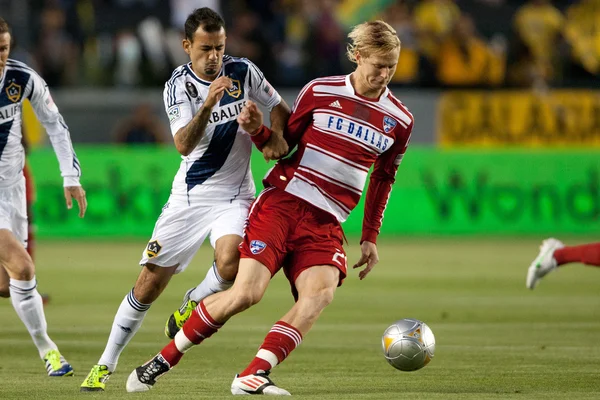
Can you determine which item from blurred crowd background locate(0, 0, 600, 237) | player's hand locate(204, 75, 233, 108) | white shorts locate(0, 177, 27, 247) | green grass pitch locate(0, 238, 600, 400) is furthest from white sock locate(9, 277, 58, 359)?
blurred crowd background locate(0, 0, 600, 237)

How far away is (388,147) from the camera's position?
23.1 feet

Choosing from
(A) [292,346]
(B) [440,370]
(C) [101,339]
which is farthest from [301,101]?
(C) [101,339]

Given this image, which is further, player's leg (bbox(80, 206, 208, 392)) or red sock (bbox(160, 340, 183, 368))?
player's leg (bbox(80, 206, 208, 392))

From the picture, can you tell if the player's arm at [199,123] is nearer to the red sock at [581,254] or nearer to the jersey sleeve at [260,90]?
the jersey sleeve at [260,90]

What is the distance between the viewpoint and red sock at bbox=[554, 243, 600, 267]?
920 centimetres

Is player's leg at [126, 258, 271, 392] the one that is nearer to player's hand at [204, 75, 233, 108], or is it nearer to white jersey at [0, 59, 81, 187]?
player's hand at [204, 75, 233, 108]

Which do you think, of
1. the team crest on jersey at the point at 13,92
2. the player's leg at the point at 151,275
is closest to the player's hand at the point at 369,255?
the player's leg at the point at 151,275

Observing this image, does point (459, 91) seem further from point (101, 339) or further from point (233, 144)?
point (233, 144)

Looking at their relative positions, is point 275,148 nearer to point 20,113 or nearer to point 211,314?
point 211,314

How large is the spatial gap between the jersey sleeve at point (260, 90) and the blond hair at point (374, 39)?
739 mm

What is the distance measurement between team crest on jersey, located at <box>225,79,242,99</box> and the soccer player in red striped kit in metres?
0.41

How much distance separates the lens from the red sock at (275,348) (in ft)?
21.0

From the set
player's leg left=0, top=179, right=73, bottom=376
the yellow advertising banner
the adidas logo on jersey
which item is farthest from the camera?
the yellow advertising banner

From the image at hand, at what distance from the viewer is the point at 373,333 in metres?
9.79
